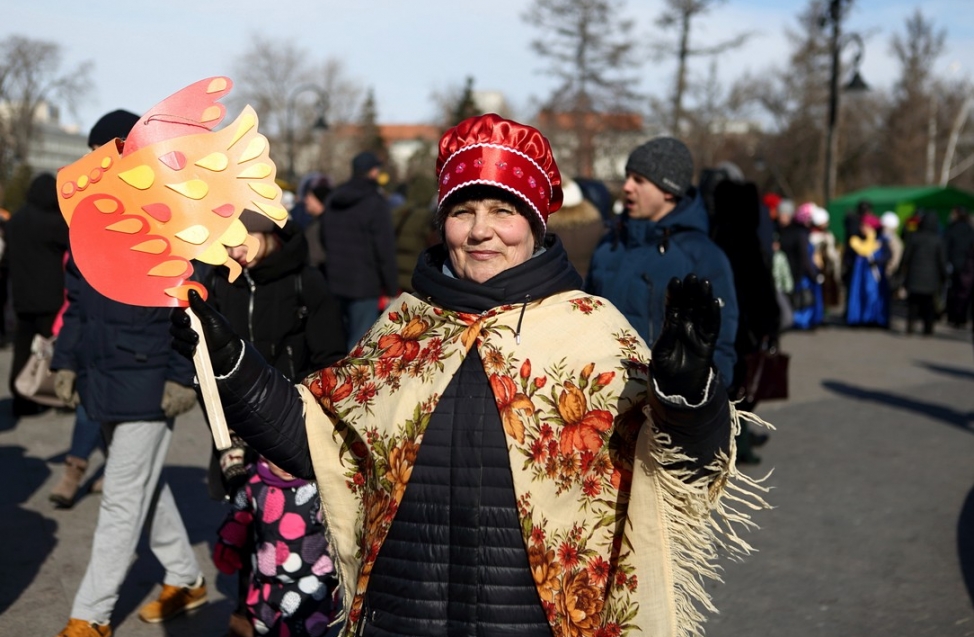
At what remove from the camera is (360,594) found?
8.57 feet

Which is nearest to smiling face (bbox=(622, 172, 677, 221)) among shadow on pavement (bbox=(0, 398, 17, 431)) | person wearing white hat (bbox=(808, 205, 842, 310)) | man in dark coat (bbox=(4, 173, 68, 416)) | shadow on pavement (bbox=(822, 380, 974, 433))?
man in dark coat (bbox=(4, 173, 68, 416))

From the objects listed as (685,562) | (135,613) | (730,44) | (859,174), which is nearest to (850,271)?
(135,613)

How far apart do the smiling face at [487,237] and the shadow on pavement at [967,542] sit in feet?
12.3

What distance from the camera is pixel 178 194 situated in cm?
276

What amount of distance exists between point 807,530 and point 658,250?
7.92 feet

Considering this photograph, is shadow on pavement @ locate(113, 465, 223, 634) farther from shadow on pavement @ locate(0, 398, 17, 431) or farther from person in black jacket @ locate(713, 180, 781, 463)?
person in black jacket @ locate(713, 180, 781, 463)

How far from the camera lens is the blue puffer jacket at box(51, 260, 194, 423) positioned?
470 cm

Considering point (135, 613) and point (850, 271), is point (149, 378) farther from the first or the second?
point (850, 271)

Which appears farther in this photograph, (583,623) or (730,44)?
(730,44)

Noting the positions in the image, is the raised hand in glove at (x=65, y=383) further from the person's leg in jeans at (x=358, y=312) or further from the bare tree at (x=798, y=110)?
the bare tree at (x=798, y=110)

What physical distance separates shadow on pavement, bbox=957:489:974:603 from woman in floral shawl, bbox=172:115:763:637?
3553 mm

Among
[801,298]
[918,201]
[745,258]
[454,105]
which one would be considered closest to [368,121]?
[454,105]

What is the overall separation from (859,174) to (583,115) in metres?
20.4

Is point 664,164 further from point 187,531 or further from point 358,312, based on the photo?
point 358,312
